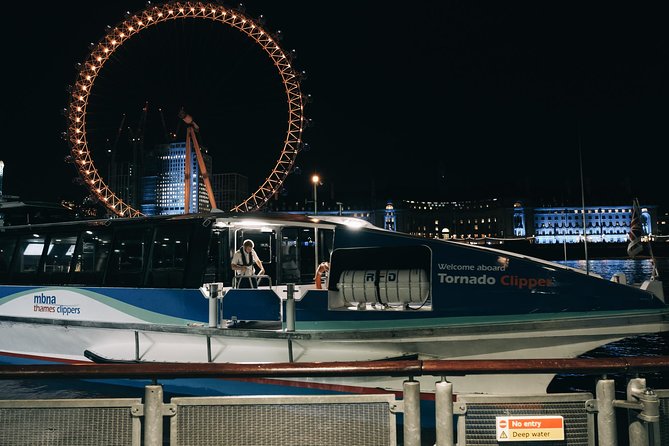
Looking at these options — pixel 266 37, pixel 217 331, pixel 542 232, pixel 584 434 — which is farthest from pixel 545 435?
pixel 542 232

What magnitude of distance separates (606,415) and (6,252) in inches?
564

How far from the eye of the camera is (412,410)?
377 cm

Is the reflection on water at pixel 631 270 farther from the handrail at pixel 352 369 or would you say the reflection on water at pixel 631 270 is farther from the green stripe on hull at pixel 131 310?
the handrail at pixel 352 369

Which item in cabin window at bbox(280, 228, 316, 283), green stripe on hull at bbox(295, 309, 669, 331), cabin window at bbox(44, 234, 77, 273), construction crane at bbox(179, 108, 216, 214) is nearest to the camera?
green stripe on hull at bbox(295, 309, 669, 331)

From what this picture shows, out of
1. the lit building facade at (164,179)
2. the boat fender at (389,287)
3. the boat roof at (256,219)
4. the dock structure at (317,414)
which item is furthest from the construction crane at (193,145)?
the lit building facade at (164,179)

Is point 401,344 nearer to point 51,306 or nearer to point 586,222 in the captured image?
point 51,306

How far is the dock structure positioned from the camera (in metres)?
3.75

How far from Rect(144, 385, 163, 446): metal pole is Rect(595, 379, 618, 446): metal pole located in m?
3.02

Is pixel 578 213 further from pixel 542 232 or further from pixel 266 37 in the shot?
pixel 266 37

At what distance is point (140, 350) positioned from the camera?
10797mm

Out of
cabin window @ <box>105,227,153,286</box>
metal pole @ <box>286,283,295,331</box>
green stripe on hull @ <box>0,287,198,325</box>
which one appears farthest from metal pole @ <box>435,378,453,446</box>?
cabin window @ <box>105,227,153,286</box>

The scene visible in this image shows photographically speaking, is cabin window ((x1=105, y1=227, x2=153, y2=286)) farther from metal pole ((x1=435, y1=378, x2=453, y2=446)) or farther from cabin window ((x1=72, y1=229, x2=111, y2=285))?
metal pole ((x1=435, y1=378, x2=453, y2=446))

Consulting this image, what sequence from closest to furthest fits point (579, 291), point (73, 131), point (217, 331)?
point (579, 291) < point (217, 331) < point (73, 131)

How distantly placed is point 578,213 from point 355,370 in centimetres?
18038
